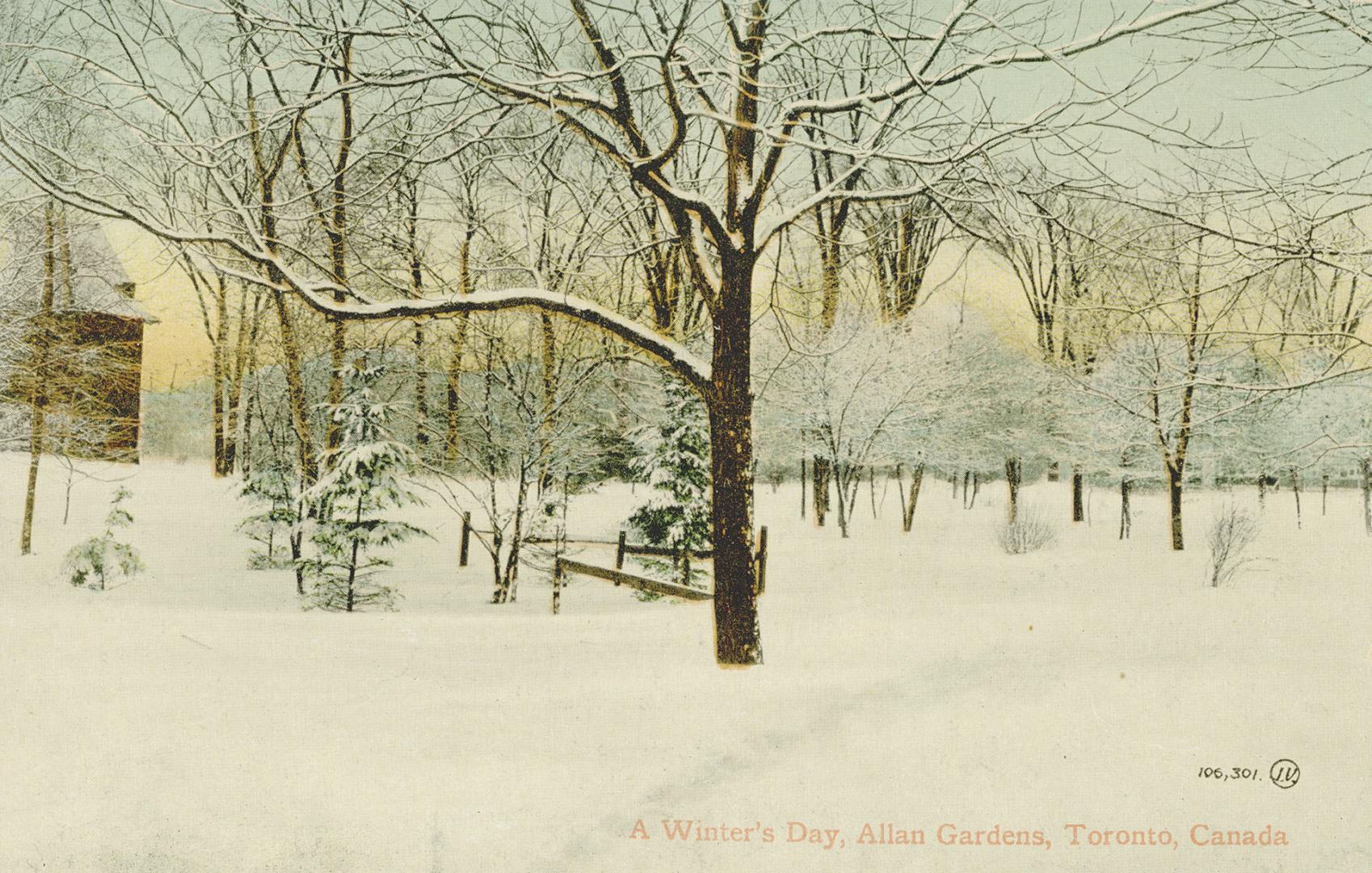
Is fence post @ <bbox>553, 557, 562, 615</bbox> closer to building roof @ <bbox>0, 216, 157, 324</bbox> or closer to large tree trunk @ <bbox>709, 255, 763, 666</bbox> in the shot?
large tree trunk @ <bbox>709, 255, 763, 666</bbox>

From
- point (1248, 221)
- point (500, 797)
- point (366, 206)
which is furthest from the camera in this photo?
point (366, 206)

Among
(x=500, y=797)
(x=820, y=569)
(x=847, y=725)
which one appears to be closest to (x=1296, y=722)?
(x=847, y=725)

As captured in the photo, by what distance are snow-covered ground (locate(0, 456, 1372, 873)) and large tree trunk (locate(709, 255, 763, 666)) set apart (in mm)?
326

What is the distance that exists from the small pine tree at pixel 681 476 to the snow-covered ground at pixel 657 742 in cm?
898

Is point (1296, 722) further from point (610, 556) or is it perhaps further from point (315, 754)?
point (610, 556)

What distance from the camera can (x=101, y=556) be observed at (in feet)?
41.3

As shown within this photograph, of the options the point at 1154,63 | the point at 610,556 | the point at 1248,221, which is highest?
the point at 1154,63

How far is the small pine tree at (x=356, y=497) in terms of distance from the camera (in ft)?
39.3

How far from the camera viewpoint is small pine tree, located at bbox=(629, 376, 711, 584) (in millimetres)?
15953

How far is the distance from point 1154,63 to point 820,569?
1364 cm

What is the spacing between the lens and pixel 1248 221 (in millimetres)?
4691

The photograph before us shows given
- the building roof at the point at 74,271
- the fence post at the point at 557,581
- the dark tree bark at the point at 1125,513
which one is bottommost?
the fence post at the point at 557,581

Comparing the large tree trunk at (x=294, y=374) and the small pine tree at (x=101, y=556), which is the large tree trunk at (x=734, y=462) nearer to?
the large tree trunk at (x=294, y=374)

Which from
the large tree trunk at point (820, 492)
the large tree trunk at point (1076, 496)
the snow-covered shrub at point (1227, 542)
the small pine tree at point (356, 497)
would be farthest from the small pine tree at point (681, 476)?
the large tree trunk at point (1076, 496)
